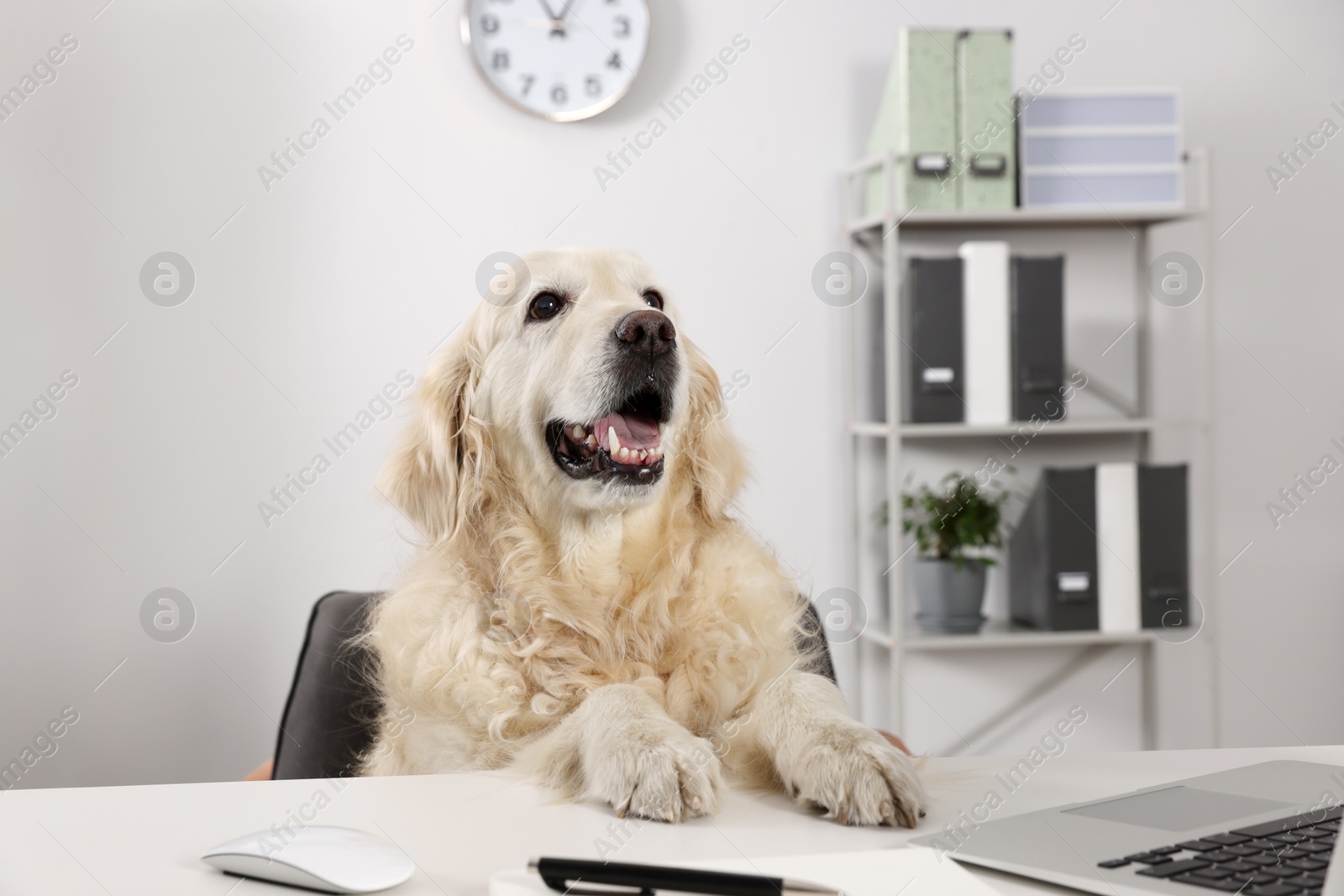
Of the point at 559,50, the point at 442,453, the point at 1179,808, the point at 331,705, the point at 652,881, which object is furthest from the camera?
the point at 559,50

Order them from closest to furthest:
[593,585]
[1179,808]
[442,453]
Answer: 1. [1179,808]
2. [593,585]
3. [442,453]

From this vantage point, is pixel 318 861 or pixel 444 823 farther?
pixel 444 823

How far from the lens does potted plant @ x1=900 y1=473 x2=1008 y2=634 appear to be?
2.58 m

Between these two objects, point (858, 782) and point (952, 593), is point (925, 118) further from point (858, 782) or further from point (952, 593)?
point (858, 782)

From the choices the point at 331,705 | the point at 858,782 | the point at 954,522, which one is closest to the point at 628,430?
the point at 331,705

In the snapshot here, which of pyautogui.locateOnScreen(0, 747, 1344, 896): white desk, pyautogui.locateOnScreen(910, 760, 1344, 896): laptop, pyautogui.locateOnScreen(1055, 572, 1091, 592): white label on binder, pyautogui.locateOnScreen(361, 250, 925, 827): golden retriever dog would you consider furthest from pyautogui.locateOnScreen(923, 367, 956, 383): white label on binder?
pyautogui.locateOnScreen(910, 760, 1344, 896): laptop

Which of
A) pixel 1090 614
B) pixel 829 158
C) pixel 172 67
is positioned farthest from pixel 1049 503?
pixel 172 67

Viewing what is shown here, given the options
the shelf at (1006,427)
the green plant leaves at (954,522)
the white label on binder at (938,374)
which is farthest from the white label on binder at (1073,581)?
the white label on binder at (938,374)

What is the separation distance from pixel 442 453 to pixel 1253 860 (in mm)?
1074

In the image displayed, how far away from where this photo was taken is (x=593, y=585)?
1.31 m

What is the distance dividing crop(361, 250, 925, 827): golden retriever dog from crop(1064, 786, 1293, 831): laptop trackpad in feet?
0.47

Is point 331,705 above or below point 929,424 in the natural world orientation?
below

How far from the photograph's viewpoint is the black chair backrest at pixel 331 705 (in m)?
1.62

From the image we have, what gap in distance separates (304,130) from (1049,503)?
79.8 inches
